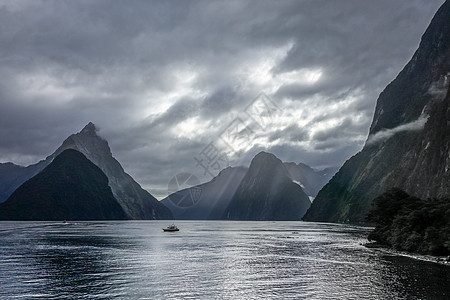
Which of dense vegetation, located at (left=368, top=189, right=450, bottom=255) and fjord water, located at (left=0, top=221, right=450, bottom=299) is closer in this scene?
fjord water, located at (left=0, top=221, right=450, bottom=299)

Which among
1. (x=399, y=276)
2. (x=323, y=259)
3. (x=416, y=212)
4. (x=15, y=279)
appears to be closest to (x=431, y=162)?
(x=416, y=212)

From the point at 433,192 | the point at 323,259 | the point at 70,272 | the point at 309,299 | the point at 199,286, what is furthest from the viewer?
the point at 433,192

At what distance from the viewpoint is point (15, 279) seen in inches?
2302

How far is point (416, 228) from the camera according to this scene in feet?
324

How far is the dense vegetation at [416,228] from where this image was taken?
3408 inches

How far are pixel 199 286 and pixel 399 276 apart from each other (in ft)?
102

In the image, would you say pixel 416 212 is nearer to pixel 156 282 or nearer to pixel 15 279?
pixel 156 282

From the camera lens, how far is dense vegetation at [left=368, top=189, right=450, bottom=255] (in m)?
86.6

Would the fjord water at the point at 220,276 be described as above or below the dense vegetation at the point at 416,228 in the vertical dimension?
below

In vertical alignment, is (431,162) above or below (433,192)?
above

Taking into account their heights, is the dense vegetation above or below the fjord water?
above

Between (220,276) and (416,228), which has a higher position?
(416,228)

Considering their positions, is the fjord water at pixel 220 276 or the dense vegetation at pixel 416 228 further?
the dense vegetation at pixel 416 228

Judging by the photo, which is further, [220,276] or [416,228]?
[416,228]
